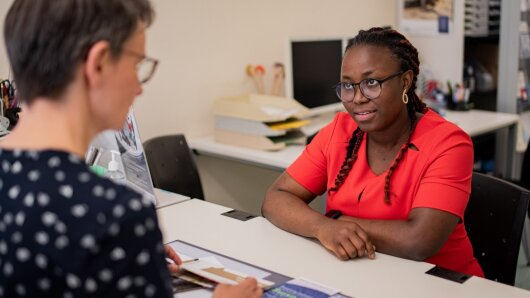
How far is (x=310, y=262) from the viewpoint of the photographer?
4.93ft

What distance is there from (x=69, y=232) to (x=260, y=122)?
2045 millimetres

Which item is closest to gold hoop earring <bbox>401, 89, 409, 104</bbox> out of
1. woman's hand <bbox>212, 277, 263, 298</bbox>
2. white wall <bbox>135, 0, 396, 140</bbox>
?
woman's hand <bbox>212, 277, 263, 298</bbox>

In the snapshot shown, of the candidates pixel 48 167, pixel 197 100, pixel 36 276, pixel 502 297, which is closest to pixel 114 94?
pixel 48 167

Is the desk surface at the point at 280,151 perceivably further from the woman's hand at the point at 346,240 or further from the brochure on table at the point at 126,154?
the woman's hand at the point at 346,240

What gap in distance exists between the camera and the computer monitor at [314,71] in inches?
118

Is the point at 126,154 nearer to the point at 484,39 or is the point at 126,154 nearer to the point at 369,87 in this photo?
the point at 369,87

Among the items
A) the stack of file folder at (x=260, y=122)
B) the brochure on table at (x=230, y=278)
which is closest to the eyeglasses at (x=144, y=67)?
the brochure on table at (x=230, y=278)

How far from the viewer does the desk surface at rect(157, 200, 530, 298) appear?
1338 mm

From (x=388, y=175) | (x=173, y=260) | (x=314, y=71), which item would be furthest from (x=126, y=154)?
(x=314, y=71)

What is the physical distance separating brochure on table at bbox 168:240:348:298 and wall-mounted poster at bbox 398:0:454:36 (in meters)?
2.82

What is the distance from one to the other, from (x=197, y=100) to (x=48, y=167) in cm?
229

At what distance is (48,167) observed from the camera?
0.76 metres

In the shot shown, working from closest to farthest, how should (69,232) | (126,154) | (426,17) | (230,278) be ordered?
(69,232) → (230,278) → (126,154) → (426,17)

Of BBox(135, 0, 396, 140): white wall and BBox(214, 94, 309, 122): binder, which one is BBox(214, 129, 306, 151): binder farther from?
BBox(135, 0, 396, 140): white wall
